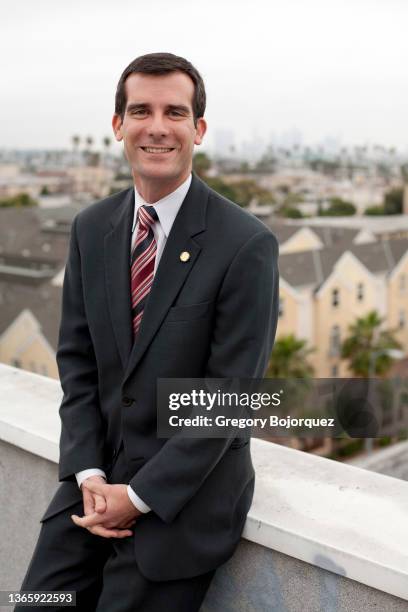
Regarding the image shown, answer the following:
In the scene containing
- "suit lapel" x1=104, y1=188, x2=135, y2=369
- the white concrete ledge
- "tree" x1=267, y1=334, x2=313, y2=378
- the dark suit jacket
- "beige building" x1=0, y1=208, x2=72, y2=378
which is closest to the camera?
the white concrete ledge

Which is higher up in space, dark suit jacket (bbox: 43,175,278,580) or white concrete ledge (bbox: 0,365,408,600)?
dark suit jacket (bbox: 43,175,278,580)

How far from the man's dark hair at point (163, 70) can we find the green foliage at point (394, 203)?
7131 centimetres

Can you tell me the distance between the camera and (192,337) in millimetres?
1780

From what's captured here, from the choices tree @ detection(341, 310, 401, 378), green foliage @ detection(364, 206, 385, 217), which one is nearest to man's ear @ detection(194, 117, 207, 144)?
tree @ detection(341, 310, 401, 378)

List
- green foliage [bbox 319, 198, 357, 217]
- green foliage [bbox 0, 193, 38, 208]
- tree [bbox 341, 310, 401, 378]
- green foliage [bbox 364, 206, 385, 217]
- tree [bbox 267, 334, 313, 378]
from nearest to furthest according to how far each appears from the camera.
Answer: tree [bbox 267, 334, 313, 378] → tree [bbox 341, 310, 401, 378] → green foliage [bbox 319, 198, 357, 217] → green foliage [bbox 364, 206, 385, 217] → green foliage [bbox 0, 193, 38, 208]

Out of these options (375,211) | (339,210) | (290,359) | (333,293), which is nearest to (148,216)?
(290,359)

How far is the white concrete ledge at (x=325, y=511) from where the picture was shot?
164 cm

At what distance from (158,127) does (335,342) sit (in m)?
29.3

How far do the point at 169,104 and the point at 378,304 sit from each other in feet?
104

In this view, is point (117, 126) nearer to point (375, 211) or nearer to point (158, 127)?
point (158, 127)

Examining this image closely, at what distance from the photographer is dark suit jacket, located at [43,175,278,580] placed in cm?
175

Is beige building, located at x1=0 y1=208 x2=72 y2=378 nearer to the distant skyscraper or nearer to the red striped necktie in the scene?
the red striped necktie

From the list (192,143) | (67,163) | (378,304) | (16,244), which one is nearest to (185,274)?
(192,143)

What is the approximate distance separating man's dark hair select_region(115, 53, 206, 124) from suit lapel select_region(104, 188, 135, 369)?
25cm
